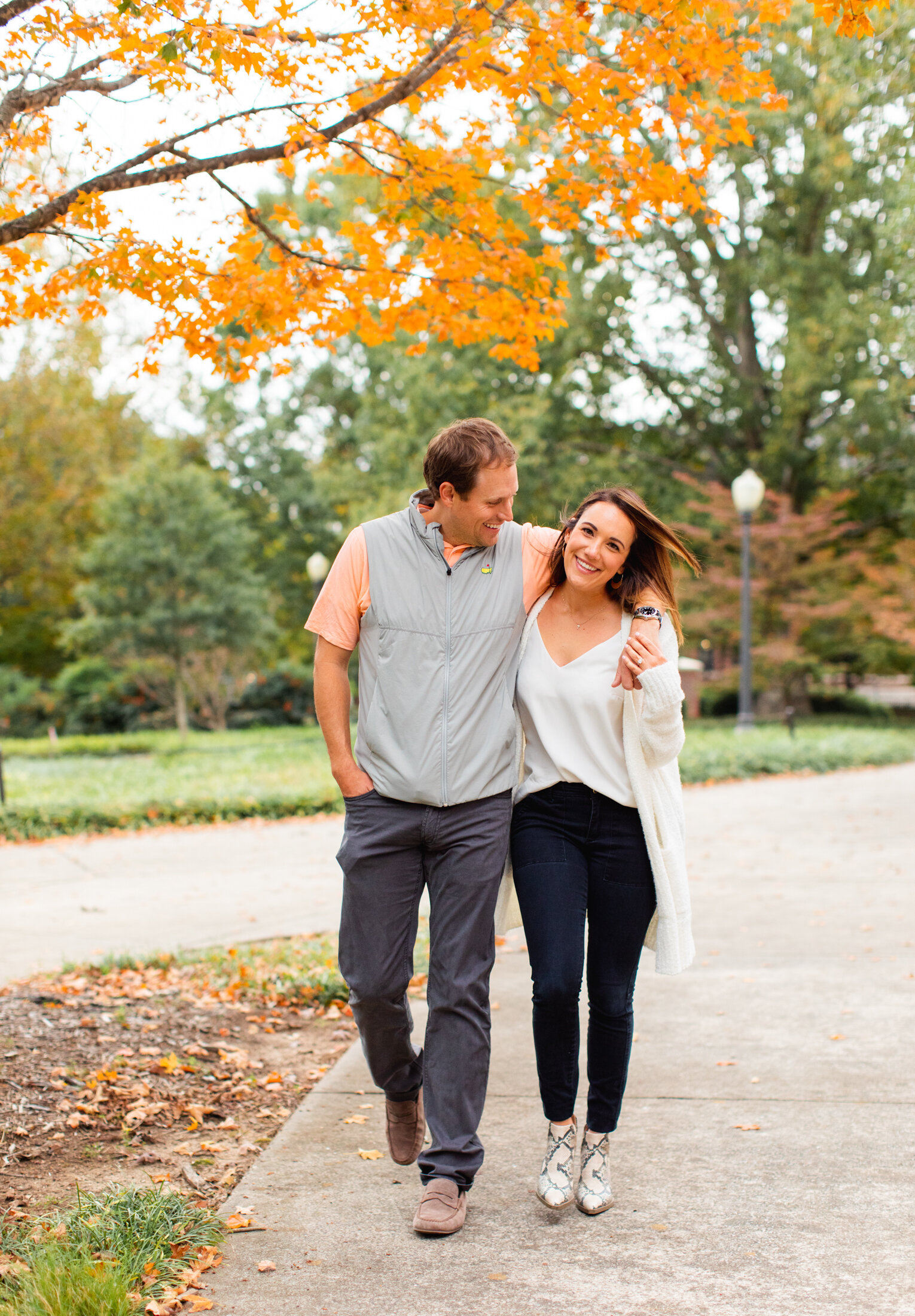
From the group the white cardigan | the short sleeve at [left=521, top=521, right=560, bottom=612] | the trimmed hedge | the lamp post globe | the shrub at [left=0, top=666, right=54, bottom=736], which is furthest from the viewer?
the shrub at [left=0, top=666, right=54, bottom=736]

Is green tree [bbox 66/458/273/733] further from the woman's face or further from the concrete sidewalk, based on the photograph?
the woman's face

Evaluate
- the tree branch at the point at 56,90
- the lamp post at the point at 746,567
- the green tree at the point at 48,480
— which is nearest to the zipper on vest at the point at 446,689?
the tree branch at the point at 56,90

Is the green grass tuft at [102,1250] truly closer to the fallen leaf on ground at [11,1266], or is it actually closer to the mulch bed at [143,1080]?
the fallen leaf on ground at [11,1266]

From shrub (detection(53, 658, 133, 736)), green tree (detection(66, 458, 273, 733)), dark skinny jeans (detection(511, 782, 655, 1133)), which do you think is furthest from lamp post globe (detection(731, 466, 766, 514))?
shrub (detection(53, 658, 133, 736))

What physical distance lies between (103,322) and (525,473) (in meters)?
14.3

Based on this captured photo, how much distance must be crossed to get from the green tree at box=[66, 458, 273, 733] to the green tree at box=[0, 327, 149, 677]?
8.46 feet

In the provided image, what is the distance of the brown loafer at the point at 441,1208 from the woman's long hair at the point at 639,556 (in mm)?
1546

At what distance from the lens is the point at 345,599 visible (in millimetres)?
3145

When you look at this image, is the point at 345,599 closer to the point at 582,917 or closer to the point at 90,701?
the point at 582,917

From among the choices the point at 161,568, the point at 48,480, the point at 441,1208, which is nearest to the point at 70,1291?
the point at 441,1208

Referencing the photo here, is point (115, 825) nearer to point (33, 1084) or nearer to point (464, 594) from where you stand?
point (33, 1084)

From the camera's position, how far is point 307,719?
2947cm

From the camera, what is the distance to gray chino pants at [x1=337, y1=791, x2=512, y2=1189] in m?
3.00

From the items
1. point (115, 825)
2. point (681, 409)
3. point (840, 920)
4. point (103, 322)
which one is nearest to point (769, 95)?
point (840, 920)
